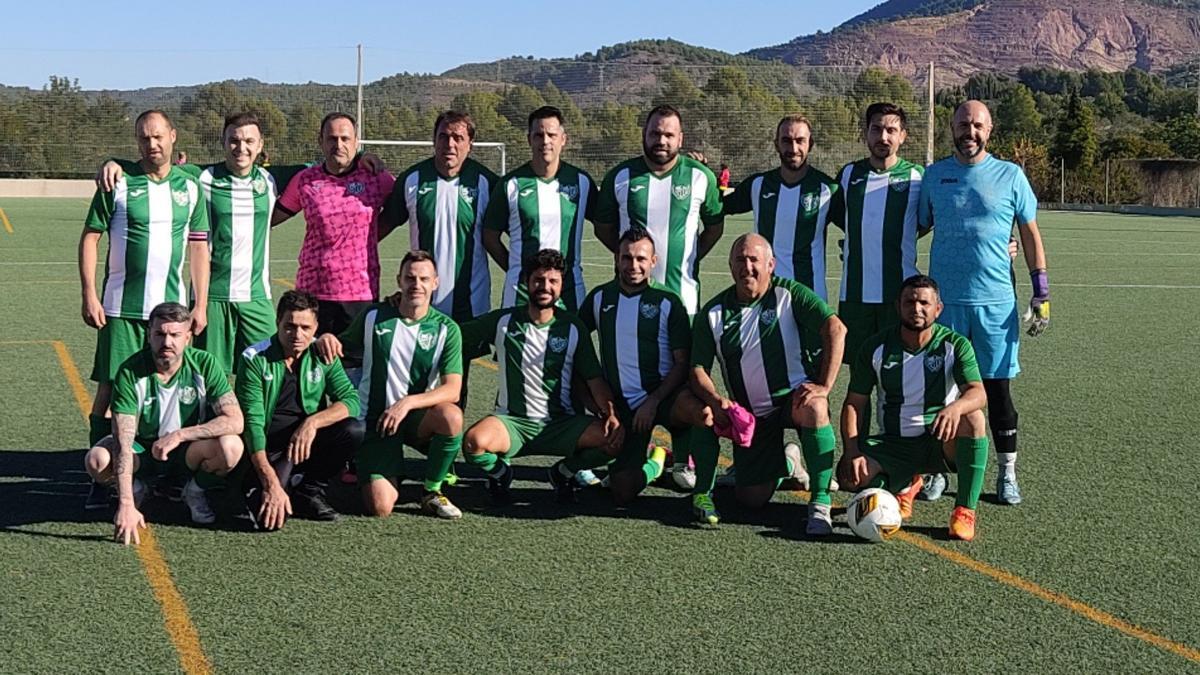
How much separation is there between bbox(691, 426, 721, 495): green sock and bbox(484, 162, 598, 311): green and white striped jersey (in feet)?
3.44

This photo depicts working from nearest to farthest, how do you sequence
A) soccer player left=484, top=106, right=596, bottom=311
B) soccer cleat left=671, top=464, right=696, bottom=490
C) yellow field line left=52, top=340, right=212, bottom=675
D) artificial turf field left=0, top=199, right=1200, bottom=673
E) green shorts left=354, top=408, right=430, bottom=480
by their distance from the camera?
1. yellow field line left=52, top=340, right=212, bottom=675
2. artificial turf field left=0, top=199, right=1200, bottom=673
3. green shorts left=354, top=408, right=430, bottom=480
4. soccer cleat left=671, top=464, right=696, bottom=490
5. soccer player left=484, top=106, right=596, bottom=311

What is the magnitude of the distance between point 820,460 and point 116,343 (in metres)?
3.10

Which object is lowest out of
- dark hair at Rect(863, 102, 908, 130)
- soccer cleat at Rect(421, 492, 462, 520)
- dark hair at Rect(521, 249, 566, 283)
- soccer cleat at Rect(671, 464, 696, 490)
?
soccer cleat at Rect(421, 492, 462, 520)

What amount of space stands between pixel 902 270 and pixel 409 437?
2.42 m

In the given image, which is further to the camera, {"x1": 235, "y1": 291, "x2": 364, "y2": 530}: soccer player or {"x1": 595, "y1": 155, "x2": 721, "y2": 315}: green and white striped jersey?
{"x1": 595, "y1": 155, "x2": 721, "y2": 315}: green and white striped jersey

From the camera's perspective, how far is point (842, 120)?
39750 mm

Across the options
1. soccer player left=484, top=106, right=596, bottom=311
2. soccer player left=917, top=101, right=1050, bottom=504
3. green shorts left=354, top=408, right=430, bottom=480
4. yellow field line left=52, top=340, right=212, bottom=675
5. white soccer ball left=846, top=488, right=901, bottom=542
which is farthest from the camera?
soccer player left=484, top=106, right=596, bottom=311

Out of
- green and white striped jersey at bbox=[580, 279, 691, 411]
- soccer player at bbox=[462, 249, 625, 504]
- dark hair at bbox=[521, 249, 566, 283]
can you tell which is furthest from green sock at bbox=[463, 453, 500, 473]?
dark hair at bbox=[521, 249, 566, 283]

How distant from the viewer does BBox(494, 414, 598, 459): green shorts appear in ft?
20.2

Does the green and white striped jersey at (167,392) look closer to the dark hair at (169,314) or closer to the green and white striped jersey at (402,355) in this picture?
the dark hair at (169,314)

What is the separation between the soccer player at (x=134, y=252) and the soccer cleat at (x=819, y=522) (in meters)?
2.83

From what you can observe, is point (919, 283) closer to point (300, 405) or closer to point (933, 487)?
point (933, 487)

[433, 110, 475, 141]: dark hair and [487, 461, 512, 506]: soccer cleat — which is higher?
[433, 110, 475, 141]: dark hair

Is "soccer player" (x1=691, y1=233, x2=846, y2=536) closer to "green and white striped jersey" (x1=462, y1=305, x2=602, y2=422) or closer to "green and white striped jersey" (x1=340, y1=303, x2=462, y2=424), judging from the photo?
"green and white striped jersey" (x1=462, y1=305, x2=602, y2=422)
